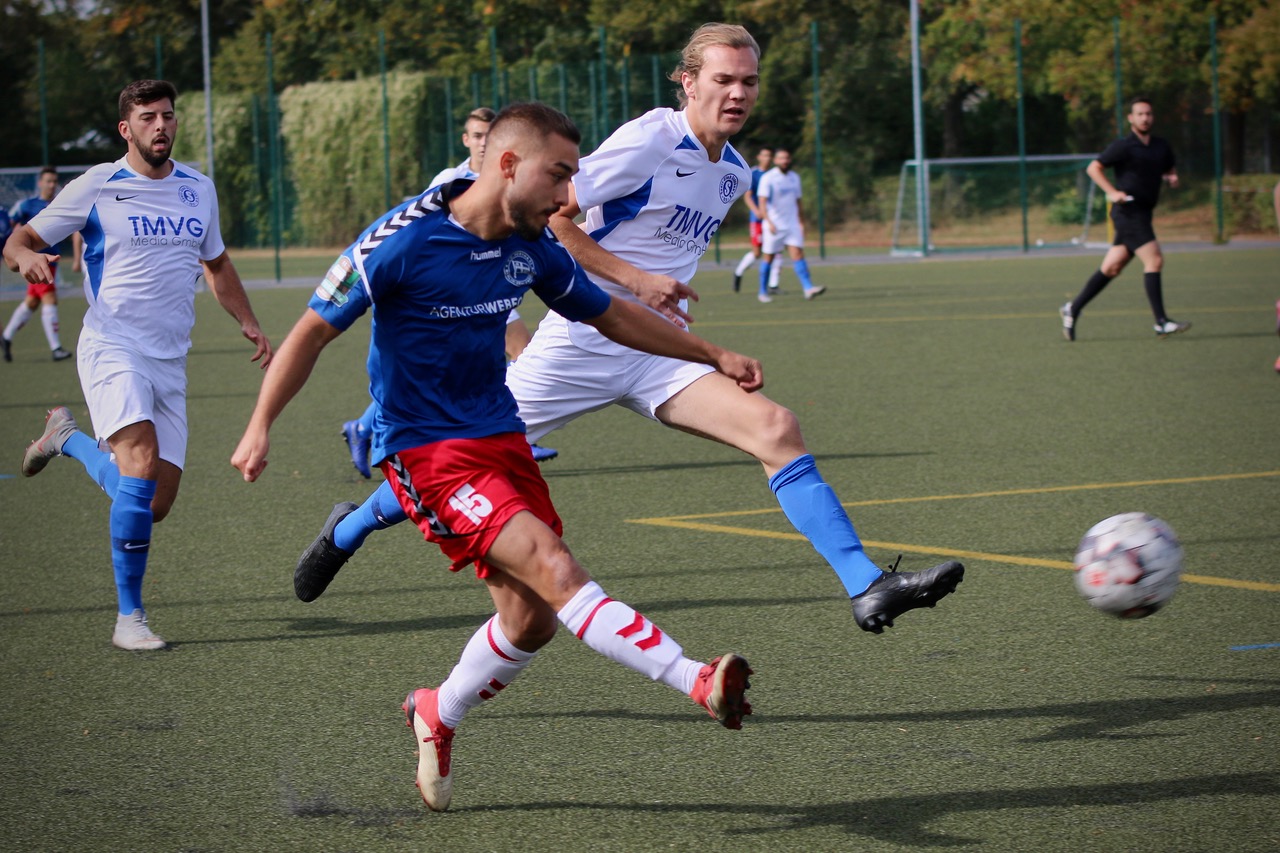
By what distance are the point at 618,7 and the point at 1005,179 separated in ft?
62.3

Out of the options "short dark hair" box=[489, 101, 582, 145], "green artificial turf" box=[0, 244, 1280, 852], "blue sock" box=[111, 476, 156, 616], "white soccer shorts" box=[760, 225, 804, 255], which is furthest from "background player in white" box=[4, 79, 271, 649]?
"white soccer shorts" box=[760, 225, 804, 255]

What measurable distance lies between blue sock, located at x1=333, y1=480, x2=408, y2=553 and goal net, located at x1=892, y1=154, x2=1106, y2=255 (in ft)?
98.4

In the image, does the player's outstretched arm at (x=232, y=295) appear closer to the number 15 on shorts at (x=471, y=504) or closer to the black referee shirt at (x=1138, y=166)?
the number 15 on shorts at (x=471, y=504)

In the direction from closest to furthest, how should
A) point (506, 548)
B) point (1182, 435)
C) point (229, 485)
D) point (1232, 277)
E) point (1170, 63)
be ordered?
1. point (506, 548)
2. point (229, 485)
3. point (1182, 435)
4. point (1232, 277)
5. point (1170, 63)

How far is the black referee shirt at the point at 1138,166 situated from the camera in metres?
15.3

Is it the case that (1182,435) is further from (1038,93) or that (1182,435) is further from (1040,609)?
(1038,93)

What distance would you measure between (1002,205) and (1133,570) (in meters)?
32.0

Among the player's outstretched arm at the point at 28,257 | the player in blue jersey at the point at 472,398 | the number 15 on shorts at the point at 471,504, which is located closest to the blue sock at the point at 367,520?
the player's outstretched arm at the point at 28,257

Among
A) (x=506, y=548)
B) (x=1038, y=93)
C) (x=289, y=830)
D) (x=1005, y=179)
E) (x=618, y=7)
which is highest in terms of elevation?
(x=618, y=7)

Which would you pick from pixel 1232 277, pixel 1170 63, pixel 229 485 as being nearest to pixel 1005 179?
pixel 1170 63

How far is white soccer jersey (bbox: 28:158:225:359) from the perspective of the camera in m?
6.14

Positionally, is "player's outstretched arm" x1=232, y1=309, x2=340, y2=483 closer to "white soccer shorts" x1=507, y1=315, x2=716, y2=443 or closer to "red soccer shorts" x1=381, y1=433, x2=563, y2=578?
"red soccer shorts" x1=381, y1=433, x2=563, y2=578

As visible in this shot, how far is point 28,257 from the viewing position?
595 centimetres

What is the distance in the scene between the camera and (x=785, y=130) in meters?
47.6
